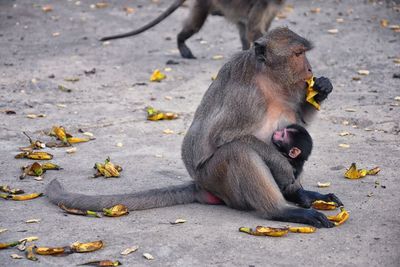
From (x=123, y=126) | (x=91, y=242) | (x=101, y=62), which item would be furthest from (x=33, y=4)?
(x=91, y=242)

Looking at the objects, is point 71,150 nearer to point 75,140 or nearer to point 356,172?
point 75,140

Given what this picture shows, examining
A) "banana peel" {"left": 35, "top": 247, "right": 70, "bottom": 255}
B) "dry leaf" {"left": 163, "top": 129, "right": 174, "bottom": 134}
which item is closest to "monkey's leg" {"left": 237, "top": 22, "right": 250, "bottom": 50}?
Answer: "dry leaf" {"left": 163, "top": 129, "right": 174, "bottom": 134}

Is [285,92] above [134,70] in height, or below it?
above

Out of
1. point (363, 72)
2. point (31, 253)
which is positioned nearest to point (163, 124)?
point (363, 72)

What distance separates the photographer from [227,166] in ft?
15.7

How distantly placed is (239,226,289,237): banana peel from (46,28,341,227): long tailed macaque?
0.63 feet

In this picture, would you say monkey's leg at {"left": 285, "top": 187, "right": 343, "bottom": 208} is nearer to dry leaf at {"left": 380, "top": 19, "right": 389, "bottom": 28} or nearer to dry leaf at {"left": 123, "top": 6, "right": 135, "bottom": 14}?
dry leaf at {"left": 380, "top": 19, "right": 389, "bottom": 28}

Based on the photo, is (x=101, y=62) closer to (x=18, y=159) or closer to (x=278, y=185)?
(x=18, y=159)

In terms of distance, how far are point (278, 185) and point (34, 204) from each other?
5.17 ft

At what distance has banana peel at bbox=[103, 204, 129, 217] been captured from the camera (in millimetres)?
4910

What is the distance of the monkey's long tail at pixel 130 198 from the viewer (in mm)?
4980

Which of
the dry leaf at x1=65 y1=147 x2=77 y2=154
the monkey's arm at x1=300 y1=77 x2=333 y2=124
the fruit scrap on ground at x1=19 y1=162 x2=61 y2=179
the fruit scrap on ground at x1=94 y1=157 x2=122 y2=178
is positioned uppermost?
the monkey's arm at x1=300 y1=77 x2=333 y2=124

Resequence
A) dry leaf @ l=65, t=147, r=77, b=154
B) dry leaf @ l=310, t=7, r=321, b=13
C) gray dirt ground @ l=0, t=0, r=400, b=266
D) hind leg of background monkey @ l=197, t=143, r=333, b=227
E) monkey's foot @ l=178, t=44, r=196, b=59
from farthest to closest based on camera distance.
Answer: dry leaf @ l=310, t=7, r=321, b=13 < monkey's foot @ l=178, t=44, r=196, b=59 < dry leaf @ l=65, t=147, r=77, b=154 < hind leg of background monkey @ l=197, t=143, r=333, b=227 < gray dirt ground @ l=0, t=0, r=400, b=266

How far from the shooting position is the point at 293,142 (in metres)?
4.83
